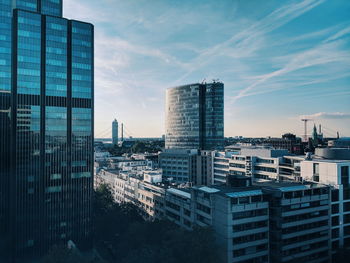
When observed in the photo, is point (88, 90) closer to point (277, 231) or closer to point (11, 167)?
point (11, 167)

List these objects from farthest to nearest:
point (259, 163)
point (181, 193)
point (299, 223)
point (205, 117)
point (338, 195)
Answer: point (205, 117), point (259, 163), point (181, 193), point (338, 195), point (299, 223)

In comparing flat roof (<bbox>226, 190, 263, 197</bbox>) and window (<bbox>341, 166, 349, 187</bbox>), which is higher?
window (<bbox>341, 166, 349, 187</bbox>)

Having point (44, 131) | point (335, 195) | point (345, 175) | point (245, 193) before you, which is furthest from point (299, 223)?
point (44, 131)

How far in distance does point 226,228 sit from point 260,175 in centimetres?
5759

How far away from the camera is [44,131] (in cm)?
6738

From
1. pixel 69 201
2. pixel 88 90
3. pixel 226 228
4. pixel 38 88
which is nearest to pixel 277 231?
pixel 226 228

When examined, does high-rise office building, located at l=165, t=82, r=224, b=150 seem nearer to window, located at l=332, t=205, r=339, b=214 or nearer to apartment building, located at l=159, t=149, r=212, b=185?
apartment building, located at l=159, t=149, r=212, b=185

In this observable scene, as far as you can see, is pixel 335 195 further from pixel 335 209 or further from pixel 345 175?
pixel 345 175

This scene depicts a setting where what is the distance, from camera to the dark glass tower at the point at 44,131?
64.2 meters

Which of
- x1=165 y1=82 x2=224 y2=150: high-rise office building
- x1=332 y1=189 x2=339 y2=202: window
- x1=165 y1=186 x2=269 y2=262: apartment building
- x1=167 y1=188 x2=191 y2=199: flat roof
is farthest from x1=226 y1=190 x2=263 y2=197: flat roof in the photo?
x1=165 y1=82 x2=224 y2=150: high-rise office building

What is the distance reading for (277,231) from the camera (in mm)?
47281

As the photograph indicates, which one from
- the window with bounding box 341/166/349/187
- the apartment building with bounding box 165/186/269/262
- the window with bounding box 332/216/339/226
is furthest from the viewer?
the window with bounding box 341/166/349/187

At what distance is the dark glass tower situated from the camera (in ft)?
211

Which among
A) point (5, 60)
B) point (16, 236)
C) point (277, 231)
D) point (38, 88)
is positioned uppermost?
point (5, 60)
